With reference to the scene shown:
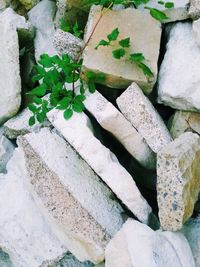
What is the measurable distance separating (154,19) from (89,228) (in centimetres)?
92

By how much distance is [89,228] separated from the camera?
1.98m

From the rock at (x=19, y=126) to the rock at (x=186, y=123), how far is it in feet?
1.78

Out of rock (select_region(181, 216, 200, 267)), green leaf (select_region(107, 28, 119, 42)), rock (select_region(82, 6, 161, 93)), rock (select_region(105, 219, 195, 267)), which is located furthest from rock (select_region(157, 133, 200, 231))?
green leaf (select_region(107, 28, 119, 42))

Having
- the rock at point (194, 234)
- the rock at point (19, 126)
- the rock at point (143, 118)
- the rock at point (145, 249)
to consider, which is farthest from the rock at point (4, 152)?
the rock at point (194, 234)

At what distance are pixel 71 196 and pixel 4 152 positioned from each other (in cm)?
50

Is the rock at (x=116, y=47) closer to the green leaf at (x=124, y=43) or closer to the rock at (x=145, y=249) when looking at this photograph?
the green leaf at (x=124, y=43)

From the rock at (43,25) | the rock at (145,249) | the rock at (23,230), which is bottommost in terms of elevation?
the rock at (23,230)

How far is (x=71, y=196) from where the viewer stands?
6.66 ft

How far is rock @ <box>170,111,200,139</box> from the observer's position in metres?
2.23

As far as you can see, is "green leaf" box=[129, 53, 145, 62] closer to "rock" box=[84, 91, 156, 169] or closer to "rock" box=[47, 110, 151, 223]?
"rock" box=[84, 91, 156, 169]

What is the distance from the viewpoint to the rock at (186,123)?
223 cm

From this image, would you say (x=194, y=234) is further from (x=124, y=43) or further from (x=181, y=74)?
(x=124, y=43)

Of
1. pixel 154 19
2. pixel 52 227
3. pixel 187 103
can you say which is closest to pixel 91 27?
pixel 154 19

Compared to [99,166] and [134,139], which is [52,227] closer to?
[99,166]
